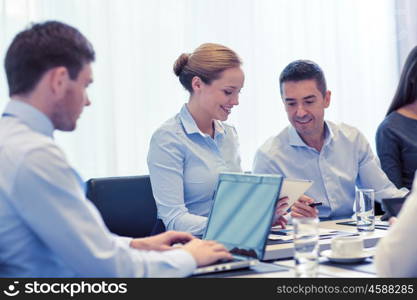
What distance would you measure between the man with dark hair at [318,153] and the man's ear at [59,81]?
58.8 inches

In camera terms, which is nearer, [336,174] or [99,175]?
[336,174]

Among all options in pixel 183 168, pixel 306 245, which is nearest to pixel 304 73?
pixel 183 168

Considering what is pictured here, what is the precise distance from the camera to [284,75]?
9.27 feet

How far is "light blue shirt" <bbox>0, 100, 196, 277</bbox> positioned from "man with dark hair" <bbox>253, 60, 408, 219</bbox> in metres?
1.44

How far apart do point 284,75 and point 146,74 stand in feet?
3.04

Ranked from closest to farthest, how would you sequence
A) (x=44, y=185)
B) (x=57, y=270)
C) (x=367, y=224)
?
1. (x=44, y=185)
2. (x=57, y=270)
3. (x=367, y=224)

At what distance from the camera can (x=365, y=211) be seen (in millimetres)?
2264

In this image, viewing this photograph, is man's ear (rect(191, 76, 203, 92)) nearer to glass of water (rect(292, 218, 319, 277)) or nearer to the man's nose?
the man's nose

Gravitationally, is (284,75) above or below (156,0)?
below

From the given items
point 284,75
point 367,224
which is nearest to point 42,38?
point 367,224

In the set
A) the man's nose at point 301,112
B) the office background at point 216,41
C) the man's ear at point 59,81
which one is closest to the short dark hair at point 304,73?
the man's nose at point 301,112

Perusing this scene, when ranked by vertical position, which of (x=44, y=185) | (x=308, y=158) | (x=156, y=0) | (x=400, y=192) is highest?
(x=156, y=0)

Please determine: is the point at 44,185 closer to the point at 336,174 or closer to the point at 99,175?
the point at 336,174

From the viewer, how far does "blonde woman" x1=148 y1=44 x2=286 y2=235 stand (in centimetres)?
247
